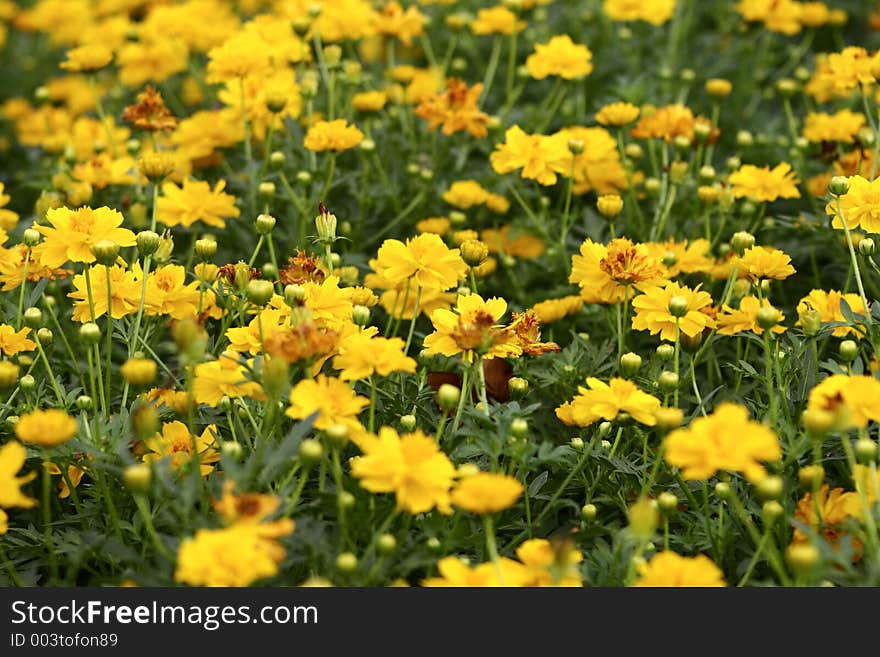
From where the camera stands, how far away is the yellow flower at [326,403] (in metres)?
1.67

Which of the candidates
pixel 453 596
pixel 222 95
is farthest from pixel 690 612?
pixel 222 95

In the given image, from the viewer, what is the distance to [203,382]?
1.82m

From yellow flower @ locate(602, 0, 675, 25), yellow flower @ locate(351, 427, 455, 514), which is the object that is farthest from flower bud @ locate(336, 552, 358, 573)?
yellow flower @ locate(602, 0, 675, 25)

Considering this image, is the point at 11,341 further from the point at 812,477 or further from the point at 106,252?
the point at 812,477

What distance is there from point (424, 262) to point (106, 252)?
1.93ft

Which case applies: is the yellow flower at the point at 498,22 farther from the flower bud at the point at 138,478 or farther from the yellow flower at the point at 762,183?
the flower bud at the point at 138,478

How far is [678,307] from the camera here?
6.61 ft

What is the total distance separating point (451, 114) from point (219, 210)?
2.08 ft

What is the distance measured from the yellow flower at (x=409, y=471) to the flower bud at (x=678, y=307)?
2.08 ft

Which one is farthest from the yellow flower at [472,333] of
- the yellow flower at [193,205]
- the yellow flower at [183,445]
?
the yellow flower at [193,205]

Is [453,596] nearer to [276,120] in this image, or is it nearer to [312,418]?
[312,418]

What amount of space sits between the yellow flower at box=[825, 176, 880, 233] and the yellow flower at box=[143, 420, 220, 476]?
4.27ft

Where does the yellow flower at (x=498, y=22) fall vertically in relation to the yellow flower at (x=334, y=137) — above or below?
above

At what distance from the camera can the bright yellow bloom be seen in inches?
104
